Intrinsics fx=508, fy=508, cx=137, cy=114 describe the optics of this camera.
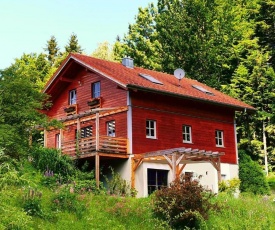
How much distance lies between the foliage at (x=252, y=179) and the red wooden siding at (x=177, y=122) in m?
1.22

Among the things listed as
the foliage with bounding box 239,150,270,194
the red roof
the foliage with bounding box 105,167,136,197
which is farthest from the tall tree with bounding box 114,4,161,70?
the foliage with bounding box 105,167,136,197

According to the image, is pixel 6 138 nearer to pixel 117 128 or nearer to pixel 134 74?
pixel 117 128

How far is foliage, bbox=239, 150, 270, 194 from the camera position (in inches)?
1139

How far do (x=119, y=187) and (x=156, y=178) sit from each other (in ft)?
8.93

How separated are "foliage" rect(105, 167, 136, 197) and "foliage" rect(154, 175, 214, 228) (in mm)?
5125

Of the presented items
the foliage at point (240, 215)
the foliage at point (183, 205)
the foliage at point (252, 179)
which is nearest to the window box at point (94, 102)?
the foliage at point (240, 215)

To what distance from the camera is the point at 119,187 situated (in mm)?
22453

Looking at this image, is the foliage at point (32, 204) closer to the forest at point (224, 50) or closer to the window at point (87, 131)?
the window at point (87, 131)

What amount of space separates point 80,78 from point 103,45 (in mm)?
26023

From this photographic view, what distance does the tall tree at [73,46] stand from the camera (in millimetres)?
53156

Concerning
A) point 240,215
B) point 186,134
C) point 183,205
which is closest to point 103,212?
point 183,205

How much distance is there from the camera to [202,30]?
1652 inches

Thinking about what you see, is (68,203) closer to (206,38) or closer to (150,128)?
(150,128)

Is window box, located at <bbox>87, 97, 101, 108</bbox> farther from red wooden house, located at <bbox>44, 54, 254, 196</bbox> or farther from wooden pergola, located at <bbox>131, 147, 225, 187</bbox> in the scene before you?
wooden pergola, located at <bbox>131, 147, 225, 187</bbox>
